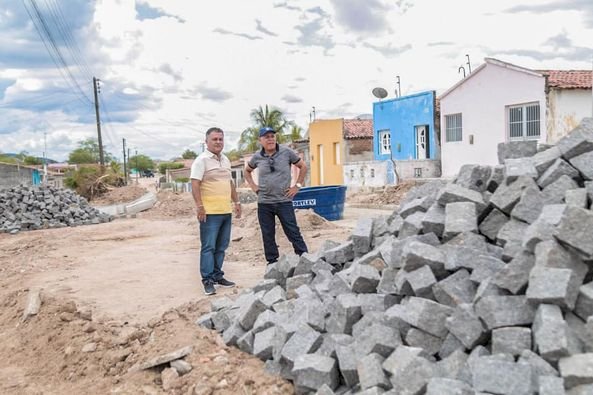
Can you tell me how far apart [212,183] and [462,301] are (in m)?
3.33

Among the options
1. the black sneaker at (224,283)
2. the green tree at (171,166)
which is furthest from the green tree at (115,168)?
the black sneaker at (224,283)

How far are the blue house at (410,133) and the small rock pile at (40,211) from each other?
12985 millimetres

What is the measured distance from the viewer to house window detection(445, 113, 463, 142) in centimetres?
2123

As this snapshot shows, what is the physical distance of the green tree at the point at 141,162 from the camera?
370 feet

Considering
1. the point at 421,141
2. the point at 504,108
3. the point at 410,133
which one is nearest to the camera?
the point at 504,108

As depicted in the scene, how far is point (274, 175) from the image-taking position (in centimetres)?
607

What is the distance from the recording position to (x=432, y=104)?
75.9ft

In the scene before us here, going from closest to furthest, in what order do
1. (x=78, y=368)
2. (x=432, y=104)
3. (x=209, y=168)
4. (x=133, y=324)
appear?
(x=78, y=368) < (x=133, y=324) < (x=209, y=168) < (x=432, y=104)

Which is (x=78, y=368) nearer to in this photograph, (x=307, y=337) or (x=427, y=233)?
(x=307, y=337)

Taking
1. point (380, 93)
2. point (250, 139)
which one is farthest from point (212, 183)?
point (250, 139)

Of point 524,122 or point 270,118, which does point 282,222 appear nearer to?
point 524,122

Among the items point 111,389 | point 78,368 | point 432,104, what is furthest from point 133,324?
point 432,104

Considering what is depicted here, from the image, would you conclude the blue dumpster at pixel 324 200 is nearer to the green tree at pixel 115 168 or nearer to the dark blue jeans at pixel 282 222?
the dark blue jeans at pixel 282 222

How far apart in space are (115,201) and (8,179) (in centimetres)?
642
